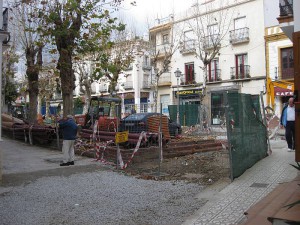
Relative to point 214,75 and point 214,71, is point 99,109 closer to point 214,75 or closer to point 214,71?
point 214,75

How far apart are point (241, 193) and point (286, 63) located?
82.6 feet

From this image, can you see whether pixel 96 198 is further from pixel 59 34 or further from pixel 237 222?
pixel 59 34

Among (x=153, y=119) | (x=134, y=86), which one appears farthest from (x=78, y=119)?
(x=134, y=86)

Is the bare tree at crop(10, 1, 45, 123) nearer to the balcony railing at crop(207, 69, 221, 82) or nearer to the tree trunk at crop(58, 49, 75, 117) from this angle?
the tree trunk at crop(58, 49, 75, 117)

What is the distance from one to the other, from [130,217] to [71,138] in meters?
6.13

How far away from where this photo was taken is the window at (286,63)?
2866 centimetres

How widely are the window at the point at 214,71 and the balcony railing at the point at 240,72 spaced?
1.65 m

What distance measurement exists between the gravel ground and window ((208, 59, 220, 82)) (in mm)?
26735

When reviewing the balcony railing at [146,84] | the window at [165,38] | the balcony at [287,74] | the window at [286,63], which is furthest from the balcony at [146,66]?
the balcony at [287,74]

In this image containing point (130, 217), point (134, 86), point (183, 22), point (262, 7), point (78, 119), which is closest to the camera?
point (130, 217)

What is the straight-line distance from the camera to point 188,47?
118 ft

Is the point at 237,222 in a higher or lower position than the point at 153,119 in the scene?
lower

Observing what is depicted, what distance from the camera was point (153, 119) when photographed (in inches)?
497

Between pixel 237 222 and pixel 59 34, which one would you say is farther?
pixel 59 34
